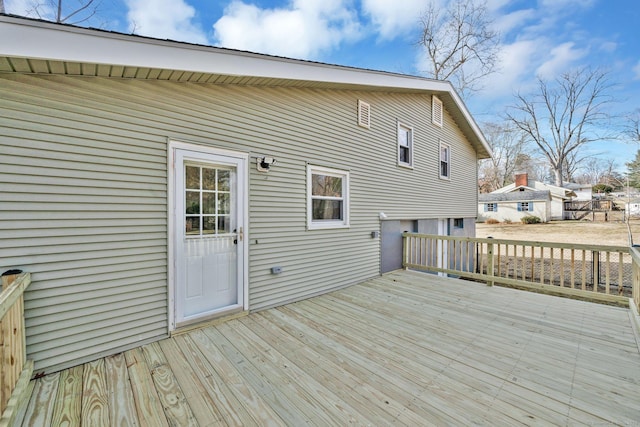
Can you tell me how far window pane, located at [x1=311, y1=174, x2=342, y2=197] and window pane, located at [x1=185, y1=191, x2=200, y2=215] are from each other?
194cm

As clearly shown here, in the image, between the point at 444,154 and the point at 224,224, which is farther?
the point at 444,154

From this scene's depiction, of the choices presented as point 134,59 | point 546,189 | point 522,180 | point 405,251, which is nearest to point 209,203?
point 134,59

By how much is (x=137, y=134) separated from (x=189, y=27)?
24.6 feet

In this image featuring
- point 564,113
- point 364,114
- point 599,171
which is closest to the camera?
point 364,114

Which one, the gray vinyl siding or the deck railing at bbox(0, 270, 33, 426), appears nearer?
the deck railing at bbox(0, 270, 33, 426)

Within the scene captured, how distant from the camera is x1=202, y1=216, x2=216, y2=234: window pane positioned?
11.0ft

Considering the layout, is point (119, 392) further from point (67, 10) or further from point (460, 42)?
point (460, 42)

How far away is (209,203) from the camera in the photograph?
11.2ft

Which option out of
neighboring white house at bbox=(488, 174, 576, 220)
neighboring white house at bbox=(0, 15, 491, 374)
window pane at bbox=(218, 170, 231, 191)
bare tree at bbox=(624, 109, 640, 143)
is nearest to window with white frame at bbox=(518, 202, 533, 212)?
neighboring white house at bbox=(488, 174, 576, 220)

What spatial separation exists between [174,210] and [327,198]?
258 cm

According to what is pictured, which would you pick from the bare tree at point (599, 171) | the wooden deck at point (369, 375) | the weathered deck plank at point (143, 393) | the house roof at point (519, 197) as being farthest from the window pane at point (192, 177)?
the bare tree at point (599, 171)

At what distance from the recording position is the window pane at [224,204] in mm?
3521

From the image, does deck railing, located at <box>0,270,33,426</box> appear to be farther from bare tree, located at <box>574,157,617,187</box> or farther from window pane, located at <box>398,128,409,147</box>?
bare tree, located at <box>574,157,617,187</box>

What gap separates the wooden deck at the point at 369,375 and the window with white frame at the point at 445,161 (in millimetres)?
5645
